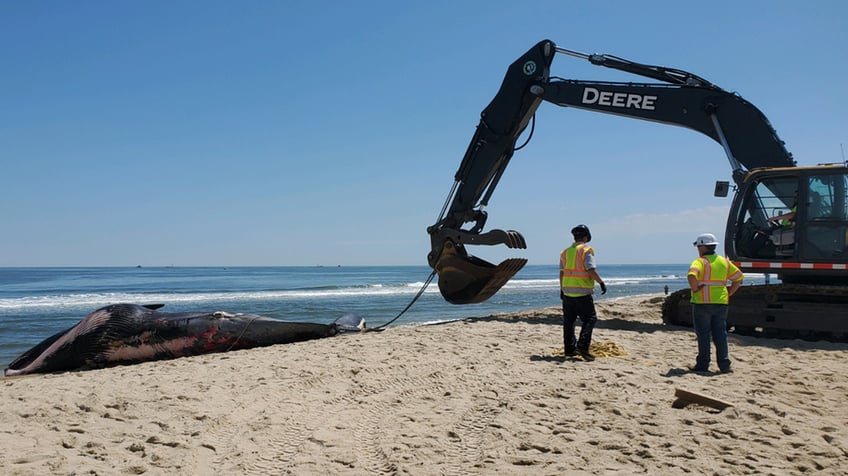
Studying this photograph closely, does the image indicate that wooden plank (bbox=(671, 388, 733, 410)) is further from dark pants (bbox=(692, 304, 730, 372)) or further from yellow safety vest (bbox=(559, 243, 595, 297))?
yellow safety vest (bbox=(559, 243, 595, 297))

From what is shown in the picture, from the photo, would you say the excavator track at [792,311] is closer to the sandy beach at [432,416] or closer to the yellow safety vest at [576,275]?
the sandy beach at [432,416]

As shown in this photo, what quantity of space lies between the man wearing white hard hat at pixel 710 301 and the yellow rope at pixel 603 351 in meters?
1.02

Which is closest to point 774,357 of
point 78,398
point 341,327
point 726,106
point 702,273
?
point 702,273

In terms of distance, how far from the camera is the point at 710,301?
22.9 ft

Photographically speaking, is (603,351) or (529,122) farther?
(529,122)

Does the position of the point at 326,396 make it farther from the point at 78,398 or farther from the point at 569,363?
the point at 569,363

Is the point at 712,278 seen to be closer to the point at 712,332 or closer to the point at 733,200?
the point at 712,332

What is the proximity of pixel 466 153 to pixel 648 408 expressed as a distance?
794 centimetres

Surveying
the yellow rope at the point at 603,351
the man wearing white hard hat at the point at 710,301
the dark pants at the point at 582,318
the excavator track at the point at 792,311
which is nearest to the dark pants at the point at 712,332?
the man wearing white hard hat at the point at 710,301

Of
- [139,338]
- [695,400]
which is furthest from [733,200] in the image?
[139,338]

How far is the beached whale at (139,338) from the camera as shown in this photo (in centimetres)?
859

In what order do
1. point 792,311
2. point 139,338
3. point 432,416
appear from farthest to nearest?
point 792,311 < point 139,338 < point 432,416

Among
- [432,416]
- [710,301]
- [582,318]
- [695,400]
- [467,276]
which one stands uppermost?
[467,276]

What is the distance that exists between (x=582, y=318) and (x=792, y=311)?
4183 millimetres
